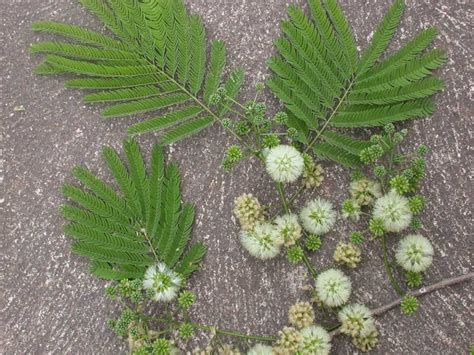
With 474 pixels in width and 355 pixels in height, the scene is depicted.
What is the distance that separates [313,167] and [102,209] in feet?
3.20

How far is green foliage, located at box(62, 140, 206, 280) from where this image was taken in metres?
2.56

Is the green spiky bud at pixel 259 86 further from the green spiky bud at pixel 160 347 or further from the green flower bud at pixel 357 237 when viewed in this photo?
the green spiky bud at pixel 160 347

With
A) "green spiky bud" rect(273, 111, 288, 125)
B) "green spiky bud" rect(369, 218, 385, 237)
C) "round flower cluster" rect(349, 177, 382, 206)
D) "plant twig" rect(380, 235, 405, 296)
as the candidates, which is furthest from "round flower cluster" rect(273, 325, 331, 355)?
"green spiky bud" rect(273, 111, 288, 125)

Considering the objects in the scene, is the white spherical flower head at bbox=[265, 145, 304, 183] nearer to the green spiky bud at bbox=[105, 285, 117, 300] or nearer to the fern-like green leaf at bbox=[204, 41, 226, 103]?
the fern-like green leaf at bbox=[204, 41, 226, 103]

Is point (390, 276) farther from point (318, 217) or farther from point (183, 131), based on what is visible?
point (183, 131)

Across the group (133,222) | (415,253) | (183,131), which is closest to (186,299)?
(133,222)

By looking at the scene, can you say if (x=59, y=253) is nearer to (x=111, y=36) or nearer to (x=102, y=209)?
(x=102, y=209)

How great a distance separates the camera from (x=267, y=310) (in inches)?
100

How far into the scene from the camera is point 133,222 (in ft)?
8.60

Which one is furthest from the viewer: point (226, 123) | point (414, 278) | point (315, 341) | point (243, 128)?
point (243, 128)

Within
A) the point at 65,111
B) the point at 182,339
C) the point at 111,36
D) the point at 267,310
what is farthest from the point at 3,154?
the point at 267,310

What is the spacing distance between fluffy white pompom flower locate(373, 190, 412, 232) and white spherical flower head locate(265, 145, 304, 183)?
1.23 feet

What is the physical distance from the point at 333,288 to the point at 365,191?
1.48ft

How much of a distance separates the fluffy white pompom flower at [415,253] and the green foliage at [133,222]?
2.86ft
